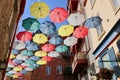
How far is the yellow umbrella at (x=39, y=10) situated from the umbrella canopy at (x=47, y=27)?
3.76 feet

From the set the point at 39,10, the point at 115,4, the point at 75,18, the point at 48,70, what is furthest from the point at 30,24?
the point at 48,70

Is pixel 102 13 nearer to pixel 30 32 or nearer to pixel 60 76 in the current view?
pixel 30 32

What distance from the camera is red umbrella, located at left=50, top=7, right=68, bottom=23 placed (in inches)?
393

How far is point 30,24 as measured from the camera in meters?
10.2

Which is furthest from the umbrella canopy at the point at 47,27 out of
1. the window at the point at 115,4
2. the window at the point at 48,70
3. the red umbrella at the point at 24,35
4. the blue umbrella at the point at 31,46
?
the window at the point at 48,70

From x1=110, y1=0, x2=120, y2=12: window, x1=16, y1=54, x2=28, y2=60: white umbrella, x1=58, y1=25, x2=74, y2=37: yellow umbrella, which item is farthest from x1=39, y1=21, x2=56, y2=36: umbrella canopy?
x1=16, y1=54, x2=28, y2=60: white umbrella

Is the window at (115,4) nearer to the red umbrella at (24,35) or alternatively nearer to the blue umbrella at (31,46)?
the red umbrella at (24,35)

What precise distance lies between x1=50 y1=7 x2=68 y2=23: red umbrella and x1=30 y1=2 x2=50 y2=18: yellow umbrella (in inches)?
22.6

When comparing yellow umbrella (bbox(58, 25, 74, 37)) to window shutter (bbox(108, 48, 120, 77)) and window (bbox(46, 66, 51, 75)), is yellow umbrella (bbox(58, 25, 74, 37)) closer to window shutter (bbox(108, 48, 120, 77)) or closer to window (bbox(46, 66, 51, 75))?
window shutter (bbox(108, 48, 120, 77))

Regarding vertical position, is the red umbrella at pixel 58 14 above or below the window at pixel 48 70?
above

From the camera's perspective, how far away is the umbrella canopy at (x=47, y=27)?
35.5 ft

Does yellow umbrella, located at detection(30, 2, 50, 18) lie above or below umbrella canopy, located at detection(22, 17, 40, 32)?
above

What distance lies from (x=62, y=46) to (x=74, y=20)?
14.0ft

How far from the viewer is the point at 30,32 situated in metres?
11.3
